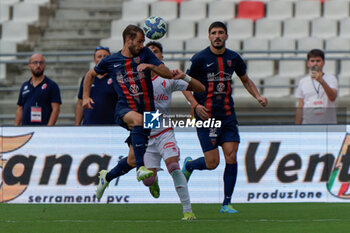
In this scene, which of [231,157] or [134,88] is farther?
[231,157]

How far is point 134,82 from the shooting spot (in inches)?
363

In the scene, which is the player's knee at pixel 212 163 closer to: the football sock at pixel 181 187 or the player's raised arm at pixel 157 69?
the football sock at pixel 181 187

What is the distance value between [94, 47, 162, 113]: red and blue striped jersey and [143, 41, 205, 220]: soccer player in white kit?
43 cm

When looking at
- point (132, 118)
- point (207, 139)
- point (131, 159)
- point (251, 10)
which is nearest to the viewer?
point (132, 118)

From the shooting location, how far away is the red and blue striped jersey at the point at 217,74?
10.4 meters

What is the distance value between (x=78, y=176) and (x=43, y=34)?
847 centimetres

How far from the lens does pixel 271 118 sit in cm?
1628

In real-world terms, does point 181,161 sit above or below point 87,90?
below

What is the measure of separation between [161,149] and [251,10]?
399 inches

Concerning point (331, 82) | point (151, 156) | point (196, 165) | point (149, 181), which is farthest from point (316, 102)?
point (149, 181)

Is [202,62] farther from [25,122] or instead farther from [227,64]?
[25,122]

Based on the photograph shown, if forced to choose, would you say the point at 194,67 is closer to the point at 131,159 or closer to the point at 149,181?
the point at 131,159

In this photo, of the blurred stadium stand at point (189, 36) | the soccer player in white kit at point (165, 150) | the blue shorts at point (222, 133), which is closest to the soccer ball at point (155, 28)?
the soccer player in white kit at point (165, 150)
